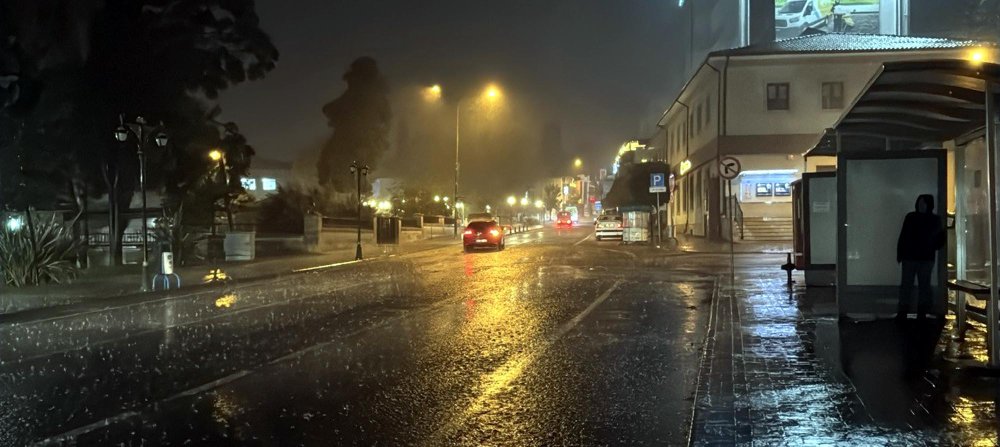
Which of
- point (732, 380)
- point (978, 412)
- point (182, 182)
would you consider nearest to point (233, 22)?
point (182, 182)

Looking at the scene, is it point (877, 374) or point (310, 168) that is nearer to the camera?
point (877, 374)

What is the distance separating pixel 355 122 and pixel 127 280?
37918 millimetres

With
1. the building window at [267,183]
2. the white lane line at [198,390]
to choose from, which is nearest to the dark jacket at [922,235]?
the white lane line at [198,390]

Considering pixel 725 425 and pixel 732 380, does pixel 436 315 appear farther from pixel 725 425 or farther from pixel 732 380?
pixel 725 425

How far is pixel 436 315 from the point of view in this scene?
41.1 ft

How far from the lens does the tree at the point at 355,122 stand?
188ft

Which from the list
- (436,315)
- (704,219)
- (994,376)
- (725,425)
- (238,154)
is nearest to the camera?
(725,425)

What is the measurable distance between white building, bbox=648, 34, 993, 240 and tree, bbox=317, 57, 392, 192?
2819 cm

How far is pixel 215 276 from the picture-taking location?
21.8 metres

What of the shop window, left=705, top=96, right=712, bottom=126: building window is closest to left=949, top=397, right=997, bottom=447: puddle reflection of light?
the shop window

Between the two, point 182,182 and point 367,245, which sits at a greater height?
point 182,182

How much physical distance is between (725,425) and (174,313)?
36.8 feet

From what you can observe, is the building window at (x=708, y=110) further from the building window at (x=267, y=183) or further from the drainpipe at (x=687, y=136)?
the building window at (x=267, y=183)

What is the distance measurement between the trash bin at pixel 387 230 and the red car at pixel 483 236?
9024mm
